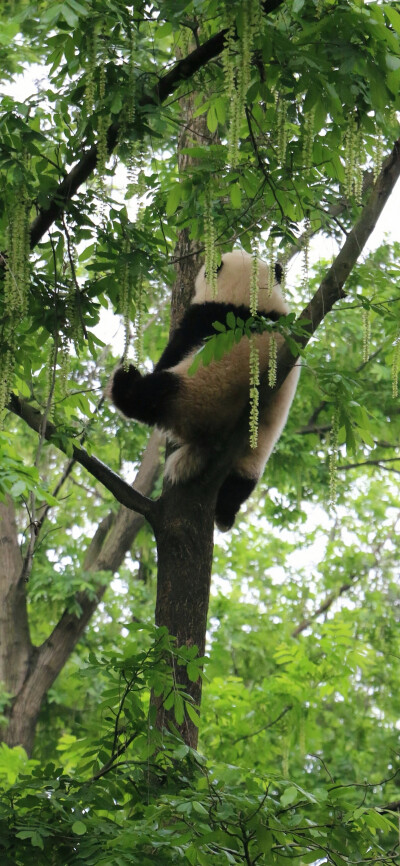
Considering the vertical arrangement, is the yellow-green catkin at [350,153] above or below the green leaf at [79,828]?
→ above

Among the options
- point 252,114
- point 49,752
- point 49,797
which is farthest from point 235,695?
point 252,114

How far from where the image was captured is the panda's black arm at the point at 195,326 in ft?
15.2

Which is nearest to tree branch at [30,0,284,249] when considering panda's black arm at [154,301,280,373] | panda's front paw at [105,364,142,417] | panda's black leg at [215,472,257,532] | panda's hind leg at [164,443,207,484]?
panda's front paw at [105,364,142,417]

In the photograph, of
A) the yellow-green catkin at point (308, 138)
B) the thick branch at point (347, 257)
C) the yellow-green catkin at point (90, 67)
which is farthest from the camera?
the thick branch at point (347, 257)

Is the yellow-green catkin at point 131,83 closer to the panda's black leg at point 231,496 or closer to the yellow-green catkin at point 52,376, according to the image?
the yellow-green catkin at point 52,376

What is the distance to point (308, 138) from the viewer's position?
10.9ft

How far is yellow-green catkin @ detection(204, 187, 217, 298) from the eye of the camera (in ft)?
11.3

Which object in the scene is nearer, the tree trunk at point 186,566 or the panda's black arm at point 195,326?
the tree trunk at point 186,566

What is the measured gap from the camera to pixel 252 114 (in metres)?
3.66

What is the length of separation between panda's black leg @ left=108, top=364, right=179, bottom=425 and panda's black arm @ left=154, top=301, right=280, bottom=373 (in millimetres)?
158

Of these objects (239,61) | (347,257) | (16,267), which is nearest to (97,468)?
(16,267)

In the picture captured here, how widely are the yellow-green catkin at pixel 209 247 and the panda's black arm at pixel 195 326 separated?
3.22ft

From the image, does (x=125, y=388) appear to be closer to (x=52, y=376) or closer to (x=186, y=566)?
(x=52, y=376)

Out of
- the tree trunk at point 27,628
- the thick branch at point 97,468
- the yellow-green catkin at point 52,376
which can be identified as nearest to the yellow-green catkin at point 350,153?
the yellow-green catkin at point 52,376
